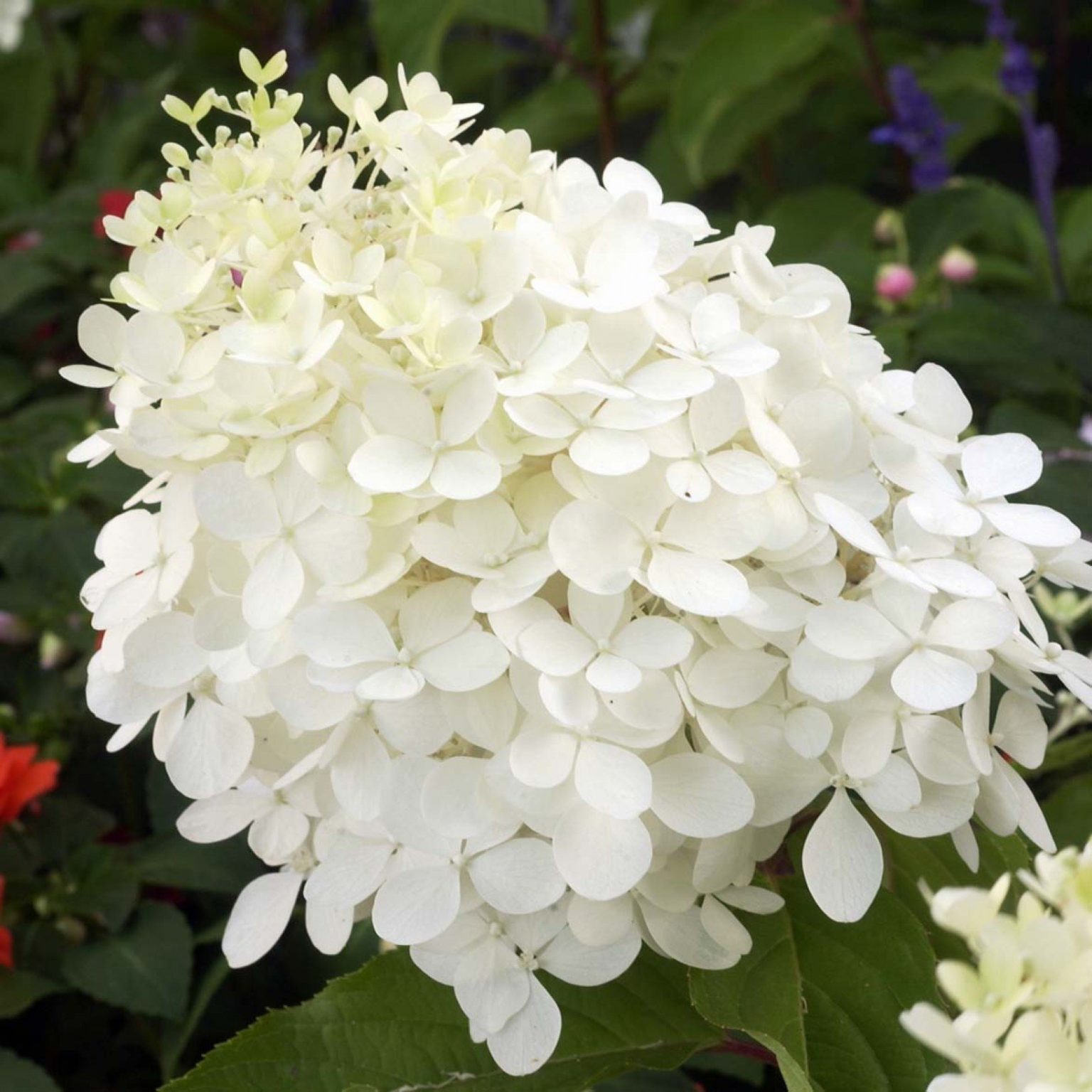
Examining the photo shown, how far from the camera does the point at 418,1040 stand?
436mm

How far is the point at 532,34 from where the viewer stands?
118cm

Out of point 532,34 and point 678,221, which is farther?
point 532,34

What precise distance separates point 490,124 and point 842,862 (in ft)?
3.90

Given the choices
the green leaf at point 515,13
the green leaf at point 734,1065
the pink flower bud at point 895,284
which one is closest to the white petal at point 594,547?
the green leaf at point 734,1065

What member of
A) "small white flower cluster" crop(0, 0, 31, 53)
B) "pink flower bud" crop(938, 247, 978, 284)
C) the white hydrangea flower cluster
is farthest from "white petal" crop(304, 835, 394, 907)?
"small white flower cluster" crop(0, 0, 31, 53)

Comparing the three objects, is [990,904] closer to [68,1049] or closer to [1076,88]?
[68,1049]

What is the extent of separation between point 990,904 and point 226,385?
226mm

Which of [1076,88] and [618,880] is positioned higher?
[618,880]

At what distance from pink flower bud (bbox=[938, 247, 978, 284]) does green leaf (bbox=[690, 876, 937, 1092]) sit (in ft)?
1.83

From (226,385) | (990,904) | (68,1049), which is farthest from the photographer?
(68,1049)

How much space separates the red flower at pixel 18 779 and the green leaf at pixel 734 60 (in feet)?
2.08

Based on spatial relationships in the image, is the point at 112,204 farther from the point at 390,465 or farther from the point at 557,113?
the point at 390,465

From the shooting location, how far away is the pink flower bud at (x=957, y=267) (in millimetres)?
880

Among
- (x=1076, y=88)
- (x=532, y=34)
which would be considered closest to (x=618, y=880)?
(x=532, y=34)
